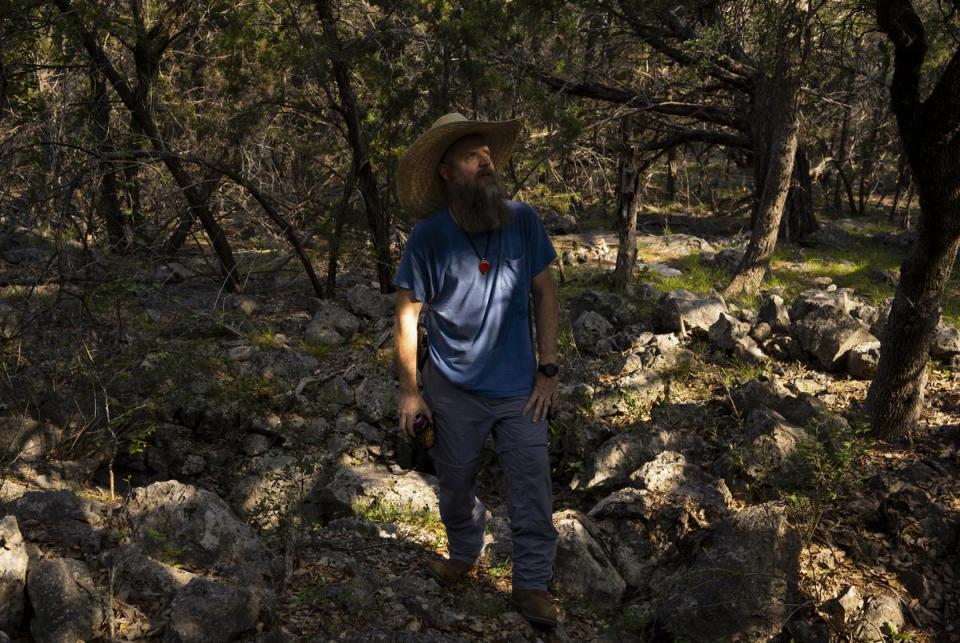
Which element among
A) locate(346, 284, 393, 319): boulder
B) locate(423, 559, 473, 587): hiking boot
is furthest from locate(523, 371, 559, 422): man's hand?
locate(346, 284, 393, 319): boulder

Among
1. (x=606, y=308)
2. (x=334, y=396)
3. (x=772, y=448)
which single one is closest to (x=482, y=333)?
(x=772, y=448)

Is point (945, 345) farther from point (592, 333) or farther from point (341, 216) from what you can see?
point (341, 216)

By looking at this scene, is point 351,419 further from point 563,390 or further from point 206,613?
point 206,613

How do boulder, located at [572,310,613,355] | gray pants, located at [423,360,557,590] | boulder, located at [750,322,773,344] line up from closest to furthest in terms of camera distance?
gray pants, located at [423,360,557,590] < boulder, located at [750,322,773,344] < boulder, located at [572,310,613,355]

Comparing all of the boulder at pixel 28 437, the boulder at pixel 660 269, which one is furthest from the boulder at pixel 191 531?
the boulder at pixel 660 269

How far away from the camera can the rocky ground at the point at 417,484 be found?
351 cm

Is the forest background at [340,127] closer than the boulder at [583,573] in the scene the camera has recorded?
No

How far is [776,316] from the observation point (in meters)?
8.47

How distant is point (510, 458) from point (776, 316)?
232 inches

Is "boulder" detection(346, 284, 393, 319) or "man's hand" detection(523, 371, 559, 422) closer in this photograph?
"man's hand" detection(523, 371, 559, 422)

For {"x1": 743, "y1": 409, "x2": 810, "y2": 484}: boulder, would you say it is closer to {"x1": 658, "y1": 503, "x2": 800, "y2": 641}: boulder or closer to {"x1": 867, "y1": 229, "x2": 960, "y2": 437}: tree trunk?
{"x1": 867, "y1": 229, "x2": 960, "y2": 437}: tree trunk

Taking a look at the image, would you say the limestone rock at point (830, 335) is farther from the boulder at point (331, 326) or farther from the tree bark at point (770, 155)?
the boulder at point (331, 326)

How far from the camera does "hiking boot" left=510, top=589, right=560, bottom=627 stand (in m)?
3.43

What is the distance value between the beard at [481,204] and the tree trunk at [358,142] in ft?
19.6
